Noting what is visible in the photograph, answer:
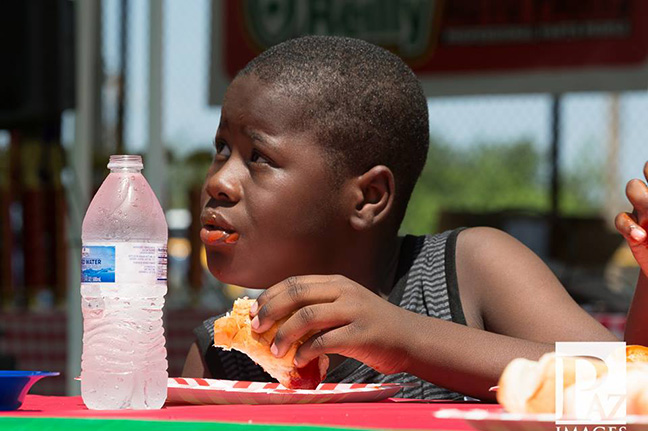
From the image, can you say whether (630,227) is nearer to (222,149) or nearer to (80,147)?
(222,149)

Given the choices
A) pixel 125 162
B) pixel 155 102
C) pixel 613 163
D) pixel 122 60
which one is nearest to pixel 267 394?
pixel 125 162

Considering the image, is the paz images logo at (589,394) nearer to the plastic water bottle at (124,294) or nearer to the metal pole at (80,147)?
the plastic water bottle at (124,294)

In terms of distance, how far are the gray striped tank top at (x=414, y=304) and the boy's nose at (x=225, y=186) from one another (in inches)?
14.4

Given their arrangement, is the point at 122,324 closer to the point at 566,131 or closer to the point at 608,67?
the point at 608,67

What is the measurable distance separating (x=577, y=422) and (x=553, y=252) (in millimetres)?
6618

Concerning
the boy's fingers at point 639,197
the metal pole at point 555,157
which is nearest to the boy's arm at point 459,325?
the boy's fingers at point 639,197

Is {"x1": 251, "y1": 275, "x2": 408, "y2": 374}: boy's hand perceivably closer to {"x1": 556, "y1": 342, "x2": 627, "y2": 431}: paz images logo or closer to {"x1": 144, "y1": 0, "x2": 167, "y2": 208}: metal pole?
{"x1": 556, "y1": 342, "x2": 627, "y2": 431}: paz images logo

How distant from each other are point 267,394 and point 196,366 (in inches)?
27.9

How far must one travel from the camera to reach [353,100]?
204 cm

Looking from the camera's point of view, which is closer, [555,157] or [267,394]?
[267,394]

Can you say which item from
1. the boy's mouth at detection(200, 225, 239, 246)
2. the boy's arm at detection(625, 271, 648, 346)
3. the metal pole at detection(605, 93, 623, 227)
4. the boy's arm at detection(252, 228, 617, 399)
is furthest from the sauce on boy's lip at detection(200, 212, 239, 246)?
the metal pole at detection(605, 93, 623, 227)

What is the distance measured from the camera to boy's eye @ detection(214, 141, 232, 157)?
6.63 ft

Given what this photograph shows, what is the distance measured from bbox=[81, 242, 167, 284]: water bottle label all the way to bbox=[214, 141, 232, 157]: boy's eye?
1.68 feet

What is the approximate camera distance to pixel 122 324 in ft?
5.33
